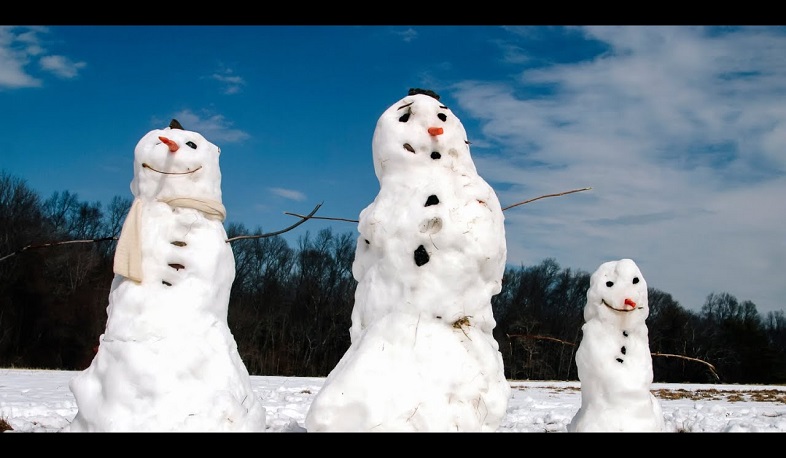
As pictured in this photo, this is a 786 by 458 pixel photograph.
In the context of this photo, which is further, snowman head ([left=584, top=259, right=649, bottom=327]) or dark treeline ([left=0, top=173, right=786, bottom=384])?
dark treeline ([left=0, top=173, right=786, bottom=384])

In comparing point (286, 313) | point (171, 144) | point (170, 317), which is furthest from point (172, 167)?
point (286, 313)

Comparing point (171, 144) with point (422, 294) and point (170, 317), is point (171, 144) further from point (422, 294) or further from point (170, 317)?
point (422, 294)

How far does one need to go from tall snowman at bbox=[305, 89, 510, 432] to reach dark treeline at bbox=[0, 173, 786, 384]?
16.6 m

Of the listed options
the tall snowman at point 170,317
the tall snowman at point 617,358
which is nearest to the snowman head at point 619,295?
the tall snowman at point 617,358

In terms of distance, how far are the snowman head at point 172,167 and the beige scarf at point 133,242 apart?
0.21 ft

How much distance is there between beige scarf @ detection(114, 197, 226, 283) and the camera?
18.1 ft

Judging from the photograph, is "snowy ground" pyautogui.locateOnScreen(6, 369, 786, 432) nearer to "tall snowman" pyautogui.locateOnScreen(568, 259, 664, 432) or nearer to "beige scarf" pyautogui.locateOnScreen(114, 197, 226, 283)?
"tall snowman" pyautogui.locateOnScreen(568, 259, 664, 432)

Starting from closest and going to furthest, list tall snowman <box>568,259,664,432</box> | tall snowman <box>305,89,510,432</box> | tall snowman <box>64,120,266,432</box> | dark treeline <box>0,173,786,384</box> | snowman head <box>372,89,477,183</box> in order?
1. tall snowman <box>305,89,510,432</box>
2. tall snowman <box>64,120,266,432</box>
3. snowman head <box>372,89,477,183</box>
4. tall snowman <box>568,259,664,432</box>
5. dark treeline <box>0,173,786,384</box>

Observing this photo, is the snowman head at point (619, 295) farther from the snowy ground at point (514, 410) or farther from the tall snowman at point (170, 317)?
the tall snowman at point (170, 317)

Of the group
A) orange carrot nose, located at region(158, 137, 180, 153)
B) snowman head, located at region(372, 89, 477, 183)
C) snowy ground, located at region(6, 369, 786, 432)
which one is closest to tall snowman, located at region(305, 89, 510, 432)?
snowman head, located at region(372, 89, 477, 183)

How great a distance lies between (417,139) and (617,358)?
8.96ft

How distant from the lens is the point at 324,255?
119 ft
